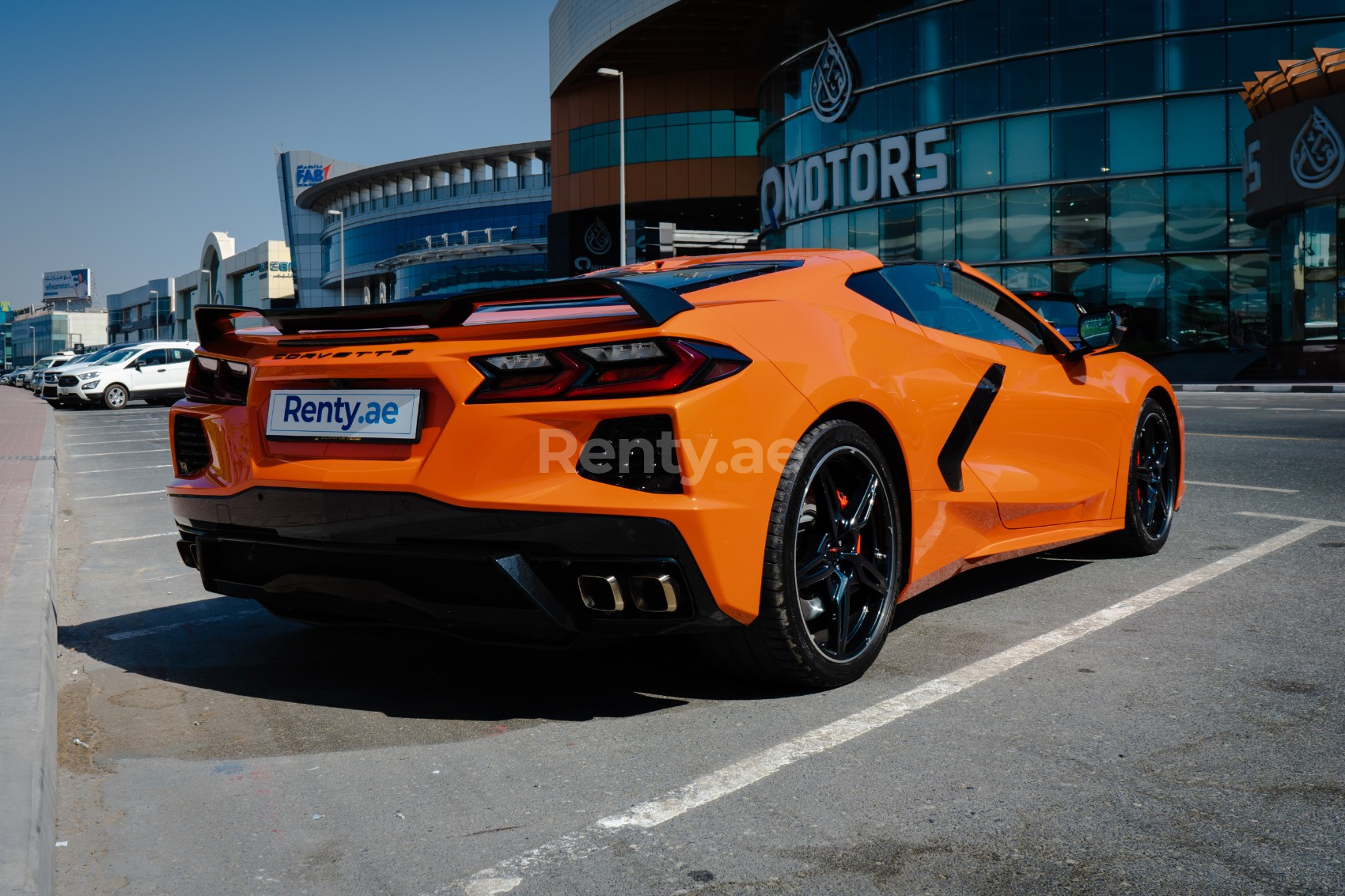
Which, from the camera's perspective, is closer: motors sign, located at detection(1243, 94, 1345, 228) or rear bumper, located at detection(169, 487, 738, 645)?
rear bumper, located at detection(169, 487, 738, 645)

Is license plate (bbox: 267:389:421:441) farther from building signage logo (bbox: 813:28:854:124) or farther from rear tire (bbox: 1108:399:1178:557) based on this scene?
building signage logo (bbox: 813:28:854:124)

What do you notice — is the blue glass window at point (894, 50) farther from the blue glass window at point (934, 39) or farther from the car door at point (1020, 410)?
the car door at point (1020, 410)

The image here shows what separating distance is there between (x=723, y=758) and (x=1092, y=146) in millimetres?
30372

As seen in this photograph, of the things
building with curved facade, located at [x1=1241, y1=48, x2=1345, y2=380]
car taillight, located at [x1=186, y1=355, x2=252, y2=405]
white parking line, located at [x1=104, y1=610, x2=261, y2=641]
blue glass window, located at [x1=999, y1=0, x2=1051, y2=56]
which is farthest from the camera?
blue glass window, located at [x1=999, y1=0, x2=1051, y2=56]

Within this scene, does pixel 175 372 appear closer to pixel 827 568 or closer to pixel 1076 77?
pixel 1076 77

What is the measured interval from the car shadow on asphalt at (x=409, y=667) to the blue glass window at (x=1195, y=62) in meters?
28.6

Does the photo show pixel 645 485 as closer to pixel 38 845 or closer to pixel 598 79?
pixel 38 845

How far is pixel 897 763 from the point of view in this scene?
2.83 metres

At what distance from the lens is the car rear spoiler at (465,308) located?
2.96 metres

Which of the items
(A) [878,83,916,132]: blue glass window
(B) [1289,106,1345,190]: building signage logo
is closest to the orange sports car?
(B) [1289,106,1345,190]: building signage logo

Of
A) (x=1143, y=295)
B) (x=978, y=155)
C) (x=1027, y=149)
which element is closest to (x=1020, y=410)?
(x=1143, y=295)

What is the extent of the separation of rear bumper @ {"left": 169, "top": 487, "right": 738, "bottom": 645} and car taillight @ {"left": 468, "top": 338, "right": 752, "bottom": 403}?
1.01 ft

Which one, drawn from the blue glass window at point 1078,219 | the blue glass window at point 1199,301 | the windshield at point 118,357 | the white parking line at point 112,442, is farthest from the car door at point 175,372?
the blue glass window at point 1199,301

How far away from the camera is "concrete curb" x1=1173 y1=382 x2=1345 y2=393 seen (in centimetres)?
2153
